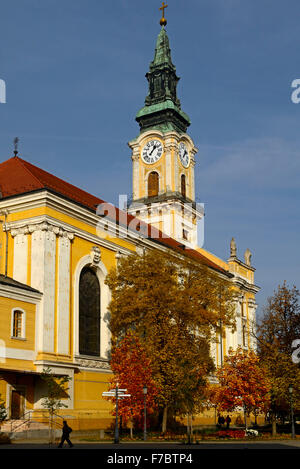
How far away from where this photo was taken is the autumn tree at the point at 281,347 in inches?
1658

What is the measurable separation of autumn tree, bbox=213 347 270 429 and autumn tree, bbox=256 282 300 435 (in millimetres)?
1672

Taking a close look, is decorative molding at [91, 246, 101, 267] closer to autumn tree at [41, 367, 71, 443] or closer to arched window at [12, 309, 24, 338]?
arched window at [12, 309, 24, 338]

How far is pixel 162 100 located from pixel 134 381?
4604 cm

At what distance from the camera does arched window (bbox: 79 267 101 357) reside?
41188 millimetres

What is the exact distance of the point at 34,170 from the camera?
44562 mm

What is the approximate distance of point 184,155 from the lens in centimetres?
7306

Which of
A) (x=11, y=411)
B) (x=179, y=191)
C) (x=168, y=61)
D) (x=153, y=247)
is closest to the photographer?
(x=11, y=411)

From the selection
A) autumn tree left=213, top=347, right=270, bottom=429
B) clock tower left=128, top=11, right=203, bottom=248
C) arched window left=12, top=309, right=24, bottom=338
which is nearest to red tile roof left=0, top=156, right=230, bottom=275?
arched window left=12, top=309, right=24, bottom=338

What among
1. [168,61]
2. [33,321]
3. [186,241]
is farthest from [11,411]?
[168,61]

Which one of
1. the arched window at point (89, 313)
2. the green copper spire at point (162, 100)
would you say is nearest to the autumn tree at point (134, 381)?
the arched window at point (89, 313)

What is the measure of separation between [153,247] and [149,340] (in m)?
14.3

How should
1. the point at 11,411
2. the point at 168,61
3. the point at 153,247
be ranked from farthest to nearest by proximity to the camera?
the point at 168,61 < the point at 153,247 < the point at 11,411

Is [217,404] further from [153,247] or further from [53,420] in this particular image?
[153,247]

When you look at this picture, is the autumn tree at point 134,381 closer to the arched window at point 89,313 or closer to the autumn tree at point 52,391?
the autumn tree at point 52,391
